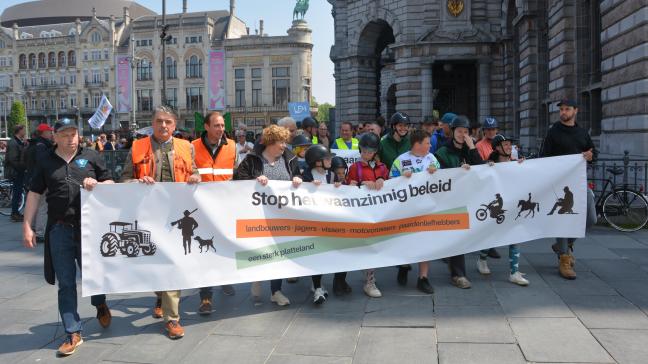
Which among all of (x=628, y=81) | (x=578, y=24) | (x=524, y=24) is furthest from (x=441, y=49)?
(x=628, y=81)

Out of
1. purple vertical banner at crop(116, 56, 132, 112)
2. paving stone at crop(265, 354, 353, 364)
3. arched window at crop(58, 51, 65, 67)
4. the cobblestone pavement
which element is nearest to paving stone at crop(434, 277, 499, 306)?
the cobblestone pavement

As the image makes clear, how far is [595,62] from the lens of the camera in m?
17.5

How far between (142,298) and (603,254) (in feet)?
20.8

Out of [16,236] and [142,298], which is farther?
[16,236]

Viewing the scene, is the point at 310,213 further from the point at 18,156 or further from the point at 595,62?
the point at 595,62

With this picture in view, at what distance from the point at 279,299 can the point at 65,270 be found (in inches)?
85.0

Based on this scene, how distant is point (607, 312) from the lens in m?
5.86

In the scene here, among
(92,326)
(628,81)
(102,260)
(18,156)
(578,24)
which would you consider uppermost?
(578,24)

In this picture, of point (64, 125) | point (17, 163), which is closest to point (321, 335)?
point (64, 125)

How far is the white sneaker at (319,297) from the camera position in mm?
6344

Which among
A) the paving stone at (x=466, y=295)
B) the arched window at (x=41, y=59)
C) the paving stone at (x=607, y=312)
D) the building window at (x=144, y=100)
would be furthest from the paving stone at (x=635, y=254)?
the arched window at (x=41, y=59)

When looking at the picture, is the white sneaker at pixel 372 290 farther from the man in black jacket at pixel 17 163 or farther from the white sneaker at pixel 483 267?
the man in black jacket at pixel 17 163

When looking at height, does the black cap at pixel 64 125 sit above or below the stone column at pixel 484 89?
below

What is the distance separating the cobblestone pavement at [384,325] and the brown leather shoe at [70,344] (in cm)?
7
